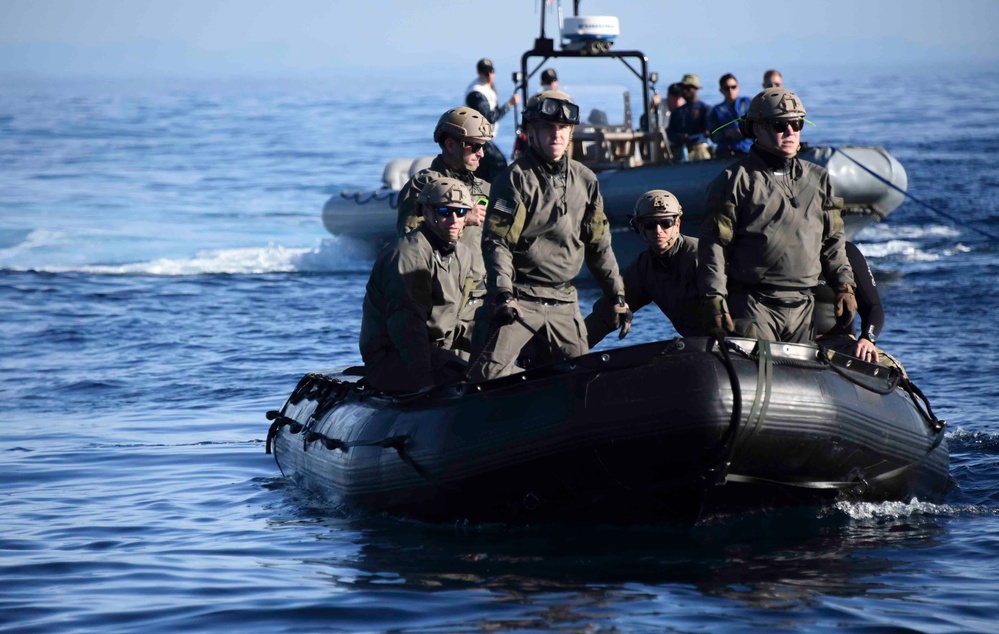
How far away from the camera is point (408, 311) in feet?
22.5

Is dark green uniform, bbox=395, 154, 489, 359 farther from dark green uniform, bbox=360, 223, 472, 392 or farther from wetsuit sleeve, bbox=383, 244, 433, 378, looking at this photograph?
wetsuit sleeve, bbox=383, 244, 433, 378

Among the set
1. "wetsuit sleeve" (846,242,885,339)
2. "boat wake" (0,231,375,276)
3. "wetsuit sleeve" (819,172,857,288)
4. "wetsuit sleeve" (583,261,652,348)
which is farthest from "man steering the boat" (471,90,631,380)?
"boat wake" (0,231,375,276)

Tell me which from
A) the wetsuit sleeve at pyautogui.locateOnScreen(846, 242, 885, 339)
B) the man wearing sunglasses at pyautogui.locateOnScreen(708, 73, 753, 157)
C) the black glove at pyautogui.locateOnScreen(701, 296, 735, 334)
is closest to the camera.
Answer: the black glove at pyautogui.locateOnScreen(701, 296, 735, 334)

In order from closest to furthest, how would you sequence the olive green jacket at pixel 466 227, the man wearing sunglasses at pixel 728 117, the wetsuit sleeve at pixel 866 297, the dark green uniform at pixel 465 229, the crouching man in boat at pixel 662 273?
the crouching man in boat at pixel 662 273 < the wetsuit sleeve at pixel 866 297 < the dark green uniform at pixel 465 229 < the olive green jacket at pixel 466 227 < the man wearing sunglasses at pixel 728 117

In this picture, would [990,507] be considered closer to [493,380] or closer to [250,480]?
[493,380]

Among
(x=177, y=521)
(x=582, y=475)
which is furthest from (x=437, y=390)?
(x=177, y=521)

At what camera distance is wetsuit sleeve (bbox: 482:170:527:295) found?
6.44 m

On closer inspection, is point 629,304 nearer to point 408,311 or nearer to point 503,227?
point 503,227

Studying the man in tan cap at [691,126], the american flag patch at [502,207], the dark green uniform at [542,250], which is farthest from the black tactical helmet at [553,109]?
the man in tan cap at [691,126]

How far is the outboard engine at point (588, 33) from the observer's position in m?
16.3

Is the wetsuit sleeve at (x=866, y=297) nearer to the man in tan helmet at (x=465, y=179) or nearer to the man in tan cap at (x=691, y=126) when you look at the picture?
the man in tan helmet at (x=465, y=179)

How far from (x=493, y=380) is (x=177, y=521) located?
87.1 inches

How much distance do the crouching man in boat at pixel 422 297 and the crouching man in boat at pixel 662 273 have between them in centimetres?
70

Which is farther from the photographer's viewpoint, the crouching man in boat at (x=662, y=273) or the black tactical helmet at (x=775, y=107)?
the crouching man in boat at (x=662, y=273)
